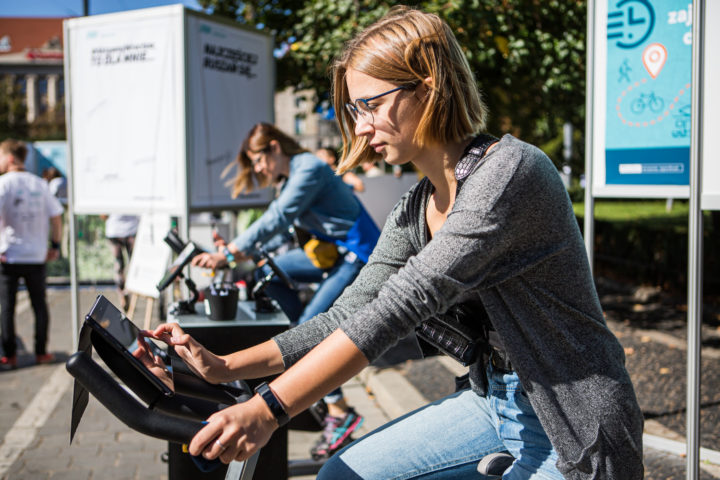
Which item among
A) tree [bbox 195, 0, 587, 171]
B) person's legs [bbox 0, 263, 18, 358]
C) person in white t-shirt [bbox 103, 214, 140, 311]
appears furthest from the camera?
person in white t-shirt [bbox 103, 214, 140, 311]

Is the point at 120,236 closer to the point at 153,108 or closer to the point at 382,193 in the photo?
the point at 382,193

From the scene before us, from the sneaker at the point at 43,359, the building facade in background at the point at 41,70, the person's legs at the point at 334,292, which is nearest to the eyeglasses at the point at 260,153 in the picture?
the person's legs at the point at 334,292

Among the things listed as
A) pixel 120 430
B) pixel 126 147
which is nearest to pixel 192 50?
pixel 126 147

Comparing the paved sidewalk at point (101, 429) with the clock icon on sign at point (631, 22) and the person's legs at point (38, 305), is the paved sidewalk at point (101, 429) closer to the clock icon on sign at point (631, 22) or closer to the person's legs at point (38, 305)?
the person's legs at point (38, 305)

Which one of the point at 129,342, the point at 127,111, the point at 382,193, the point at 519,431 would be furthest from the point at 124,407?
the point at 382,193

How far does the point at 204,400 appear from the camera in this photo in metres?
1.63

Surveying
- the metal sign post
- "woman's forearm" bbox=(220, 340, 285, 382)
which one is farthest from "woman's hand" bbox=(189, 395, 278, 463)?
the metal sign post

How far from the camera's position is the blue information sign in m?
3.67

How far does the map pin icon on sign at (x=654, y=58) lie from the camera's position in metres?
3.73

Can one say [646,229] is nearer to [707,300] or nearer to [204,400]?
[707,300]

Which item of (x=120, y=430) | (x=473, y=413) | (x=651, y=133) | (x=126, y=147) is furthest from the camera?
(x=126, y=147)

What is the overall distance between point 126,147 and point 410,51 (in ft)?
13.9

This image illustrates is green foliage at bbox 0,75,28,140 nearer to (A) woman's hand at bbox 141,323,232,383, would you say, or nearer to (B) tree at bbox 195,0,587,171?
(B) tree at bbox 195,0,587,171

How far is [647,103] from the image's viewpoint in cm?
382
